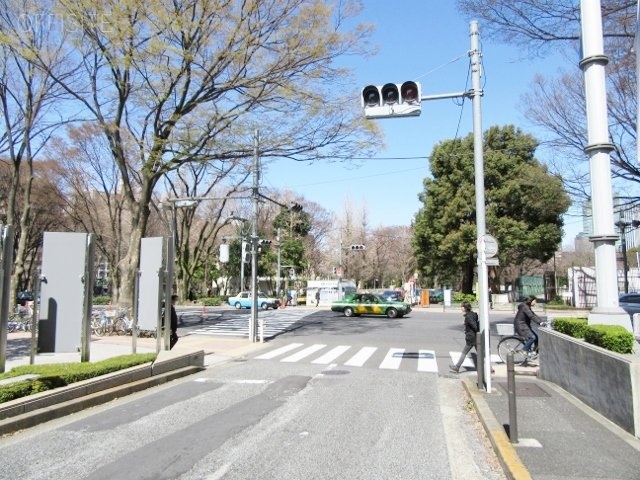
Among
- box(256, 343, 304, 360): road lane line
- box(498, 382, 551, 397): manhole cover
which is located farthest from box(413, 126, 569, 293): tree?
box(498, 382, 551, 397): manhole cover

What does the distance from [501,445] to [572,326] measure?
474cm

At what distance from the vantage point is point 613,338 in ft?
24.0

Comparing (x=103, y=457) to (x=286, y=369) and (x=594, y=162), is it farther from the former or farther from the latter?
(x=594, y=162)

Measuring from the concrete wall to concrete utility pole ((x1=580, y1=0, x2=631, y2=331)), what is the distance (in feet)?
2.83

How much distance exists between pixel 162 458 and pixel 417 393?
547 cm

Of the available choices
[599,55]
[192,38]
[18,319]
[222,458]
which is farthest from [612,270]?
[18,319]

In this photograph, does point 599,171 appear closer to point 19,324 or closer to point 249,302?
point 19,324

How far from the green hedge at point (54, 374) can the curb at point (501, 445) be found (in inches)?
250

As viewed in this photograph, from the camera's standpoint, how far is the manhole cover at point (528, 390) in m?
9.08

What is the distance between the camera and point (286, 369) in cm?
1290

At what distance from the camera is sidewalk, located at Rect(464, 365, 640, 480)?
5051mm

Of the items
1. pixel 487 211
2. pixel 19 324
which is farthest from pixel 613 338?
pixel 487 211

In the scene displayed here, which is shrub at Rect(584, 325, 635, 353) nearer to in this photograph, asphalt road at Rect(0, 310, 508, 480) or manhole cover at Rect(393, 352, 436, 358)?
asphalt road at Rect(0, 310, 508, 480)

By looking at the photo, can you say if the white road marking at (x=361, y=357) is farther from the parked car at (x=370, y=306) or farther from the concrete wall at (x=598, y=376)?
the parked car at (x=370, y=306)
